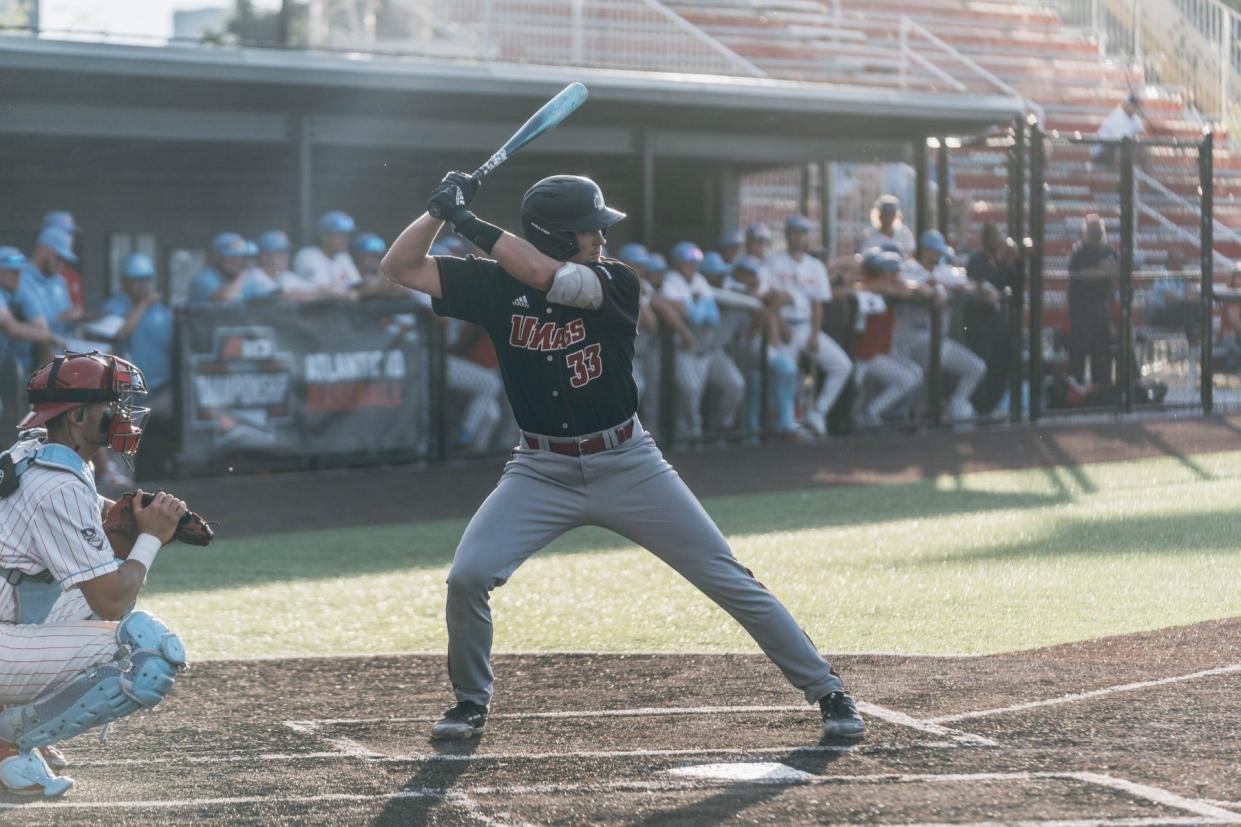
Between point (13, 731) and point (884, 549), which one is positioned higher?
point (13, 731)

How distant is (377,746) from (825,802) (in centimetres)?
156

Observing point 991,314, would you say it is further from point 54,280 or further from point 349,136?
point 54,280

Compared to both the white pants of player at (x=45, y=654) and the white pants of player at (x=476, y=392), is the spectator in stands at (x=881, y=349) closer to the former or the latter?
the white pants of player at (x=476, y=392)

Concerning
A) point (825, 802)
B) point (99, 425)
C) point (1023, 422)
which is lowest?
point (1023, 422)

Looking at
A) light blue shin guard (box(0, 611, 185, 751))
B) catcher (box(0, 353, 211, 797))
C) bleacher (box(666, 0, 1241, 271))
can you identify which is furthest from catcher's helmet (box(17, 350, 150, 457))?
bleacher (box(666, 0, 1241, 271))

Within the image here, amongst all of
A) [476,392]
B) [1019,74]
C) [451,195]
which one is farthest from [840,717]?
[1019,74]

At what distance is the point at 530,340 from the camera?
5.32 metres

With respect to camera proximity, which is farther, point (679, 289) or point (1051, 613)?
point (679, 289)

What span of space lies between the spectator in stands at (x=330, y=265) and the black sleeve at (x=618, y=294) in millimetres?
7729

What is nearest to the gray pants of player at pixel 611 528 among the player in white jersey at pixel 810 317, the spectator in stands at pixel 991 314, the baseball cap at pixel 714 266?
the player in white jersey at pixel 810 317

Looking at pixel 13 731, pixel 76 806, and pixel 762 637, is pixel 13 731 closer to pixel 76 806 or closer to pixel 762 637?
pixel 76 806

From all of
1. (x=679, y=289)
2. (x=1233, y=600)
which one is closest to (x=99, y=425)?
(x=1233, y=600)

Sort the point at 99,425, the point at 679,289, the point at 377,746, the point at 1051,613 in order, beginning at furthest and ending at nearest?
the point at 679,289 → the point at 1051,613 → the point at 377,746 → the point at 99,425

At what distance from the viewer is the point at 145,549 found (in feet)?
14.9
